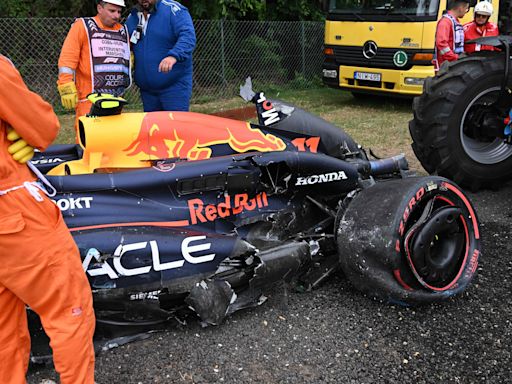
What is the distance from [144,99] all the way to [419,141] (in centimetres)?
252

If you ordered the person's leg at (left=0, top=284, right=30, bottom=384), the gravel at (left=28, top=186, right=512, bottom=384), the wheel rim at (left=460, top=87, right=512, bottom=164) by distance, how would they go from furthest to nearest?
1. the wheel rim at (left=460, top=87, right=512, bottom=164)
2. the gravel at (left=28, top=186, right=512, bottom=384)
3. the person's leg at (left=0, top=284, right=30, bottom=384)

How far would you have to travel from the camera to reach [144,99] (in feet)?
16.4

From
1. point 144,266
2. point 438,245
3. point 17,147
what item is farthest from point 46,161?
point 438,245

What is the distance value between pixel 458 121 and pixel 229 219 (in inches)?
99.0

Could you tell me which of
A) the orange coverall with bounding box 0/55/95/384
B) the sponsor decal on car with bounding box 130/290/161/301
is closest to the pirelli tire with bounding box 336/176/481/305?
the sponsor decal on car with bounding box 130/290/161/301

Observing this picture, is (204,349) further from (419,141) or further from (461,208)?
(419,141)

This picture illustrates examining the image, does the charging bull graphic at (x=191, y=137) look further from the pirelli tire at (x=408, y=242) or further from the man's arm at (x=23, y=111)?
the man's arm at (x=23, y=111)

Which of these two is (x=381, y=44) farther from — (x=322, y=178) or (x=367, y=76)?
(x=322, y=178)

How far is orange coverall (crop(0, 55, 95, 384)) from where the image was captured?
6.52 feet

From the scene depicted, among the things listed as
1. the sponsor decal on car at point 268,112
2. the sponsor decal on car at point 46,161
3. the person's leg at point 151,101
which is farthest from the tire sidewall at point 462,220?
the person's leg at point 151,101

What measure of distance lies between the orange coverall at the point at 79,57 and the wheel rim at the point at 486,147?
126 inches

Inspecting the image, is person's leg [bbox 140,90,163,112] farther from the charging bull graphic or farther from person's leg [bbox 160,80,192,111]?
the charging bull graphic

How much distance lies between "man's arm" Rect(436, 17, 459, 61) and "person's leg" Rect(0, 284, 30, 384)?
6.76m

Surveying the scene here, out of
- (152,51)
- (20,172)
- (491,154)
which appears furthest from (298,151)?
(491,154)
